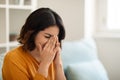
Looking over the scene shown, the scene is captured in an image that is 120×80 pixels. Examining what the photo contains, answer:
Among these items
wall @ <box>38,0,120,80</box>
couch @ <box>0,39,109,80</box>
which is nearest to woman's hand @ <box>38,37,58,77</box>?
couch @ <box>0,39,109,80</box>

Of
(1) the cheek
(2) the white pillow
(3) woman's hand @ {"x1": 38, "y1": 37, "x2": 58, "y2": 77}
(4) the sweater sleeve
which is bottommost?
(2) the white pillow

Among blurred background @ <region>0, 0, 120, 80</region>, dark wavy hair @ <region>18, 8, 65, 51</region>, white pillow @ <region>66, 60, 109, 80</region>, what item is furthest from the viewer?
blurred background @ <region>0, 0, 120, 80</region>

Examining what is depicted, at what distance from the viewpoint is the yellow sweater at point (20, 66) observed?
4.40 feet

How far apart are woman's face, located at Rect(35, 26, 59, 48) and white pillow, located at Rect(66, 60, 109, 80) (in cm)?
57

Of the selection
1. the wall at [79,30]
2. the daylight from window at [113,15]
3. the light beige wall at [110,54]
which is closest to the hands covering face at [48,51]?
the wall at [79,30]

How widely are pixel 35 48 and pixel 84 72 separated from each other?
0.61 metres

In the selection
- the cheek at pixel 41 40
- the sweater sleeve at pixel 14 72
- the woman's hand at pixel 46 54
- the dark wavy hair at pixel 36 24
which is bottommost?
the sweater sleeve at pixel 14 72

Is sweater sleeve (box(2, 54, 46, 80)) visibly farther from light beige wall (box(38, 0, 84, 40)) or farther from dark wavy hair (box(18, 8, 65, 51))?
light beige wall (box(38, 0, 84, 40))

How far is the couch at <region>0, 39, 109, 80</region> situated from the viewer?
1857mm

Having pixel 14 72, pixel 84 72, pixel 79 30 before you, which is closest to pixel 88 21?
pixel 79 30

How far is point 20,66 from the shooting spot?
1361mm

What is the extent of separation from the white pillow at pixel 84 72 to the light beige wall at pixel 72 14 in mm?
618

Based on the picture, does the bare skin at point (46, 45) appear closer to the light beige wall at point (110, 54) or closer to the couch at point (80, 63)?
the couch at point (80, 63)

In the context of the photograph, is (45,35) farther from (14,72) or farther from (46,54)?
(14,72)
